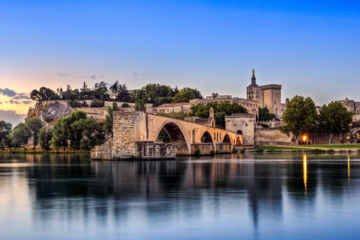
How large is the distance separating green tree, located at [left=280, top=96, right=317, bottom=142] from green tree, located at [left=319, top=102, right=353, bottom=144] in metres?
2.00

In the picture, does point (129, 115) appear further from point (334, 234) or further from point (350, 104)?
point (350, 104)

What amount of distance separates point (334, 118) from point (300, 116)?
6.89 meters

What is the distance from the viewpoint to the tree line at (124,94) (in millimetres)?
147125

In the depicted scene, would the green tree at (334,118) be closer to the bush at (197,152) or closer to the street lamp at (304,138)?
the street lamp at (304,138)

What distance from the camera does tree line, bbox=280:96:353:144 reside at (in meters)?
86.0

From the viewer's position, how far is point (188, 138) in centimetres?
5862

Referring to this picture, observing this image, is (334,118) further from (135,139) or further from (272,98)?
(272,98)

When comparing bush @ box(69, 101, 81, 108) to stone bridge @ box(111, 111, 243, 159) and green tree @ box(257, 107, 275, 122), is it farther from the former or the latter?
stone bridge @ box(111, 111, 243, 159)

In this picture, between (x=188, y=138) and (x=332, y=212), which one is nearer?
(x=332, y=212)

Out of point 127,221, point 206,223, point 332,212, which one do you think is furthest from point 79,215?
point 332,212

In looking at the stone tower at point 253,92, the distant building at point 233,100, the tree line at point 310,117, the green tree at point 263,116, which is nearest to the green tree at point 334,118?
the tree line at point 310,117

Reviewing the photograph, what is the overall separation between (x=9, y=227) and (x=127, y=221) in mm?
2788

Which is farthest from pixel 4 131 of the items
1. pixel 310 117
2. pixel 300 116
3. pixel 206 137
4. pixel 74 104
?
pixel 310 117

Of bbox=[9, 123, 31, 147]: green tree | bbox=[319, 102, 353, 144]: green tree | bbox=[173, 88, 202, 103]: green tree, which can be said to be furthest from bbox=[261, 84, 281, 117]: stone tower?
bbox=[9, 123, 31, 147]: green tree
